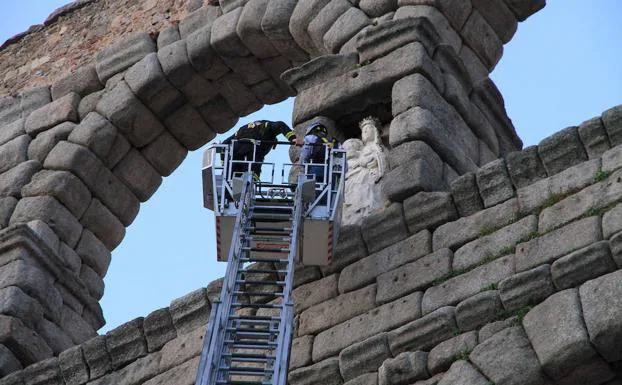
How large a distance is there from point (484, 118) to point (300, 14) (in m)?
1.96

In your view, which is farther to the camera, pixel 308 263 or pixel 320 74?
pixel 320 74

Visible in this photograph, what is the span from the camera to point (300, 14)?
13.8 metres

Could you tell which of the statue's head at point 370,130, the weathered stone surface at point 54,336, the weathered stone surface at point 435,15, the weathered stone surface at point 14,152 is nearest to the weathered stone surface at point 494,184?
the statue's head at point 370,130

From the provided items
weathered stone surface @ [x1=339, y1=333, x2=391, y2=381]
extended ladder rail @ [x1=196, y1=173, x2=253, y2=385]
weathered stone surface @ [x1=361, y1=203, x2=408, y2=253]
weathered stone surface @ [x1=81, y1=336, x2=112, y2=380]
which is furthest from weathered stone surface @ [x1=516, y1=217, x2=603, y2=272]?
weathered stone surface @ [x1=81, y1=336, x2=112, y2=380]

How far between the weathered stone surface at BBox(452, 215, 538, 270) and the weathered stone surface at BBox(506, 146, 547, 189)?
1.12ft

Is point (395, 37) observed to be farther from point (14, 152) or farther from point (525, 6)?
point (14, 152)

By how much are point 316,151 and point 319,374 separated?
195 cm

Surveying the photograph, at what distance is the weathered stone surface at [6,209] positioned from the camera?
13.9 m

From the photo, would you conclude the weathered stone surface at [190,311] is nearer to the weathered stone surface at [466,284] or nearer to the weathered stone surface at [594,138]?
the weathered stone surface at [466,284]

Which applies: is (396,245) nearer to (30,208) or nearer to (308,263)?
(308,263)

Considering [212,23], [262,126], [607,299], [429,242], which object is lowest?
[607,299]

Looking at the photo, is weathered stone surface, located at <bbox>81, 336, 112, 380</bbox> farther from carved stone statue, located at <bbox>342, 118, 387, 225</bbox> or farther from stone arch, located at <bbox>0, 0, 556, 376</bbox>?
carved stone statue, located at <bbox>342, 118, 387, 225</bbox>

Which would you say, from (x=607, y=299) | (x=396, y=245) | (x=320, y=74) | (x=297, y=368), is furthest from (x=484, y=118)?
(x=607, y=299)

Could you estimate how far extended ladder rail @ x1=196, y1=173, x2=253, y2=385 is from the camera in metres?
9.30
